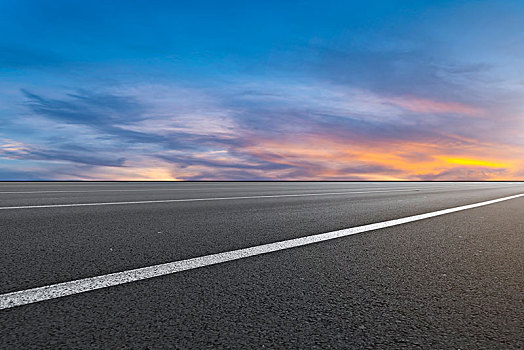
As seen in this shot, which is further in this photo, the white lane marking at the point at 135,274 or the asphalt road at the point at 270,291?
the white lane marking at the point at 135,274

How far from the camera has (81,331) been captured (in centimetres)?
215

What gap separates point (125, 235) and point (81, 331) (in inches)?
118

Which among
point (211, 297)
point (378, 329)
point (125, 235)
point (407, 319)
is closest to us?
point (378, 329)

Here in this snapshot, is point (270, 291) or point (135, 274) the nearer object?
point (270, 291)

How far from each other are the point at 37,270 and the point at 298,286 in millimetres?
1978

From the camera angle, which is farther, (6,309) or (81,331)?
(6,309)

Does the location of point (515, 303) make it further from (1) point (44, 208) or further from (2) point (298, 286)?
(1) point (44, 208)

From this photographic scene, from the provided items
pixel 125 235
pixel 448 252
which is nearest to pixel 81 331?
pixel 125 235


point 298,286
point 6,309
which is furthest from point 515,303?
point 6,309

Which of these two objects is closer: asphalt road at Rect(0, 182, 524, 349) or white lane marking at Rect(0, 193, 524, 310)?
asphalt road at Rect(0, 182, 524, 349)

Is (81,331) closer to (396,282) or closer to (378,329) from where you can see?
(378,329)

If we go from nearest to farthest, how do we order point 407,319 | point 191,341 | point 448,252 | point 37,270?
point 191,341
point 407,319
point 37,270
point 448,252

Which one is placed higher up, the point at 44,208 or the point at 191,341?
the point at 44,208

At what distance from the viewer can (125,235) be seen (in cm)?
507
